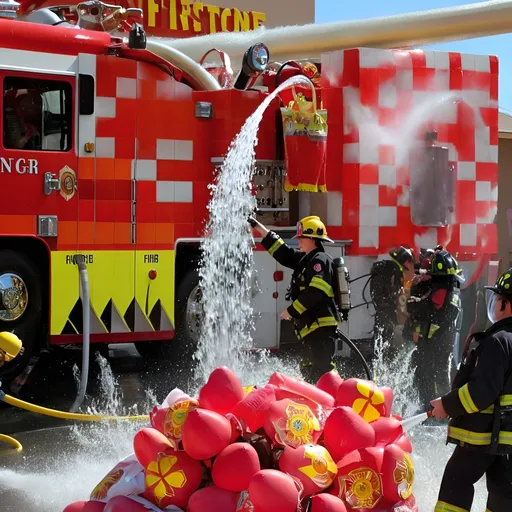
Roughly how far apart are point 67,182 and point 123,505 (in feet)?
13.1

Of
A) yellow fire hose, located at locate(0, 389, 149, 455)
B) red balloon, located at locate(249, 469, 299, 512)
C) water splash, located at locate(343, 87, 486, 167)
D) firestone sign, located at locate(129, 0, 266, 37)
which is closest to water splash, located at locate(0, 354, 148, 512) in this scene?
yellow fire hose, located at locate(0, 389, 149, 455)

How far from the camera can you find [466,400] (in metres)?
3.68

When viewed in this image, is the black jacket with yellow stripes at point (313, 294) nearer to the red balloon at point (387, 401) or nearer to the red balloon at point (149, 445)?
the red balloon at point (387, 401)

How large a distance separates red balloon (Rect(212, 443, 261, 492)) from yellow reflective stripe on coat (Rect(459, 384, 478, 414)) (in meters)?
0.85

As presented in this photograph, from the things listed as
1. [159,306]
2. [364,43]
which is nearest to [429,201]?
[364,43]

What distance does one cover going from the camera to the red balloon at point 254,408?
148 inches

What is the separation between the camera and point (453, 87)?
28.5 feet

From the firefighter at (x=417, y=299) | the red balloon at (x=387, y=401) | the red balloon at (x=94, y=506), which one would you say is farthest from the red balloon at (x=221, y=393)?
the firefighter at (x=417, y=299)

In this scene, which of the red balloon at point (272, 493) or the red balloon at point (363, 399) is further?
the red balloon at point (363, 399)

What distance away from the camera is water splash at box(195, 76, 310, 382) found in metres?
7.70

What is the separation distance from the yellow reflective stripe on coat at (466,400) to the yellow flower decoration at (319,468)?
0.56 meters

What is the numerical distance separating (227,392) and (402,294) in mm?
4408

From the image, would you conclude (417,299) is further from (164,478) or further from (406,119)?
(164,478)

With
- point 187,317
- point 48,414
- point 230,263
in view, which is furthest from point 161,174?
point 48,414
